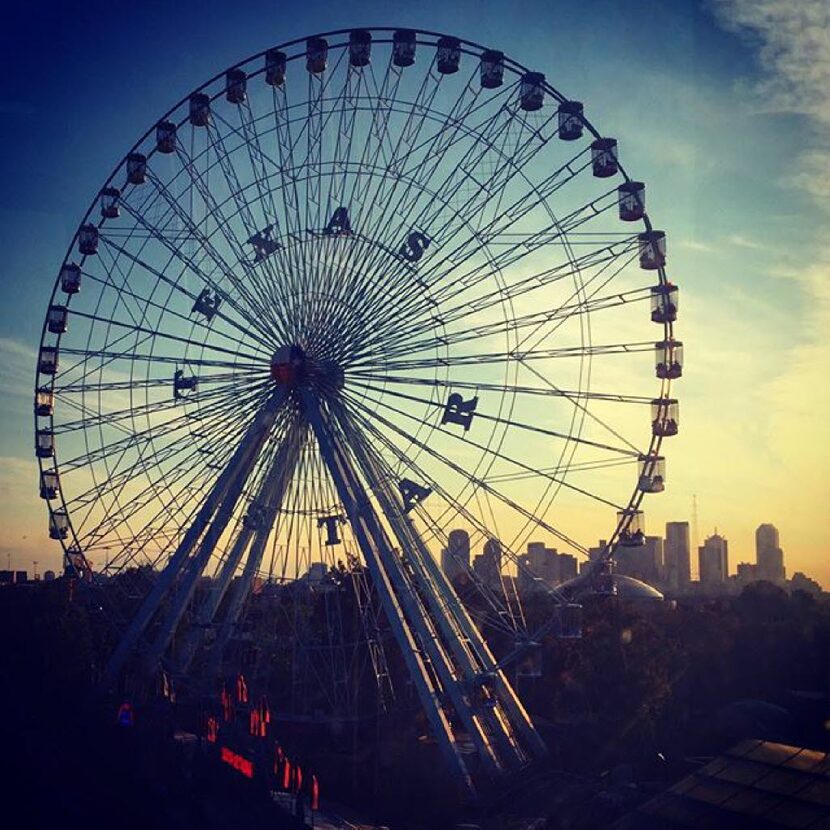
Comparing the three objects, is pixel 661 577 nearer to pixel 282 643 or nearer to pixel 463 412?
pixel 282 643

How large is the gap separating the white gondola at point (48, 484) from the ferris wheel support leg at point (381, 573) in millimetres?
9925

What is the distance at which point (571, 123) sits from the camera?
25594 millimetres

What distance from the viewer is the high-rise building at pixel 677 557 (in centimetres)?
14300

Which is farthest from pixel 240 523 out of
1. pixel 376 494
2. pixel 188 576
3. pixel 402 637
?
pixel 402 637

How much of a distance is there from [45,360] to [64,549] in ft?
19.5

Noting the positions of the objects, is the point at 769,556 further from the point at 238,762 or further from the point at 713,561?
the point at 238,762

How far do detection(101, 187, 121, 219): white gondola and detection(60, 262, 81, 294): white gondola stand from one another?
1.96 m

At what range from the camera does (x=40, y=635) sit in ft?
172

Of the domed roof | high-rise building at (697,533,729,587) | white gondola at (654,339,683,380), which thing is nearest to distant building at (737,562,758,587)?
high-rise building at (697,533,729,587)

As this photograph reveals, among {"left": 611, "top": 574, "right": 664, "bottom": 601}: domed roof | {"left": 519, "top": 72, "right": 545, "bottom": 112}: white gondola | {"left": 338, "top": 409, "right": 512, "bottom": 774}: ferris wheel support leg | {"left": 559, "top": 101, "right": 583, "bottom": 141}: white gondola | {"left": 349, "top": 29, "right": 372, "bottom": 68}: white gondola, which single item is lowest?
{"left": 338, "top": 409, "right": 512, "bottom": 774}: ferris wheel support leg

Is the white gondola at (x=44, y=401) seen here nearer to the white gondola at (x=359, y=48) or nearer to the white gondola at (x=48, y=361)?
the white gondola at (x=48, y=361)

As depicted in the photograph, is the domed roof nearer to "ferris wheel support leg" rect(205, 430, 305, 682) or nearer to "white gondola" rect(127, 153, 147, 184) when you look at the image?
"ferris wheel support leg" rect(205, 430, 305, 682)

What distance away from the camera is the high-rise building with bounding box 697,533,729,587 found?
151 m

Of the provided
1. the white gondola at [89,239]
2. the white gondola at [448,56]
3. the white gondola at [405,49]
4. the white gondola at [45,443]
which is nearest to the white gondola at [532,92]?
the white gondola at [448,56]
